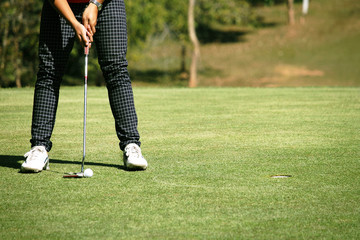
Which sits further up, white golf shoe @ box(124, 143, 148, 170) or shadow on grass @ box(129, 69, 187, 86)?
white golf shoe @ box(124, 143, 148, 170)

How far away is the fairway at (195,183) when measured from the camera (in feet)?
9.80

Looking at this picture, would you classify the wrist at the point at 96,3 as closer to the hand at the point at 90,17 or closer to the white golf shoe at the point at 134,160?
the hand at the point at 90,17

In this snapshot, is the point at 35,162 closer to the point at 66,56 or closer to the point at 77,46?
the point at 66,56

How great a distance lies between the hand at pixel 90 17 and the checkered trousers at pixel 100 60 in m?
0.17

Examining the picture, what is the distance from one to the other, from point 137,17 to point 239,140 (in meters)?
28.3

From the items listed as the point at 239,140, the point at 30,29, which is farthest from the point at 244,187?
the point at 30,29

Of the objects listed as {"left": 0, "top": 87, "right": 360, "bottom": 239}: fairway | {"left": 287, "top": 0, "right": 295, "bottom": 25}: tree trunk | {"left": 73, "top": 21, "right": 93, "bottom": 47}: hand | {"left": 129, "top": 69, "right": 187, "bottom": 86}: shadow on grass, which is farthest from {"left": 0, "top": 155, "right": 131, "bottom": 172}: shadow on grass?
{"left": 287, "top": 0, "right": 295, "bottom": 25}: tree trunk

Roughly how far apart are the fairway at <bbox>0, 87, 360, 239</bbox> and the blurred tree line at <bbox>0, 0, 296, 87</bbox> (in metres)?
20.4

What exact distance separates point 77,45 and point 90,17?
29.2m

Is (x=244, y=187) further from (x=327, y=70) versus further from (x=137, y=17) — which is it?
(x=327, y=70)

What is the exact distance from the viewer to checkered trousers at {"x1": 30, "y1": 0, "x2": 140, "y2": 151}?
4855mm

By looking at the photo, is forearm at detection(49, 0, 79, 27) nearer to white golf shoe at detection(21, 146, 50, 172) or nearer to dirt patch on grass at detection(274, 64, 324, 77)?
white golf shoe at detection(21, 146, 50, 172)

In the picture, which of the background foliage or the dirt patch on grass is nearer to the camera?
the background foliage

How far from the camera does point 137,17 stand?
33.7 metres
